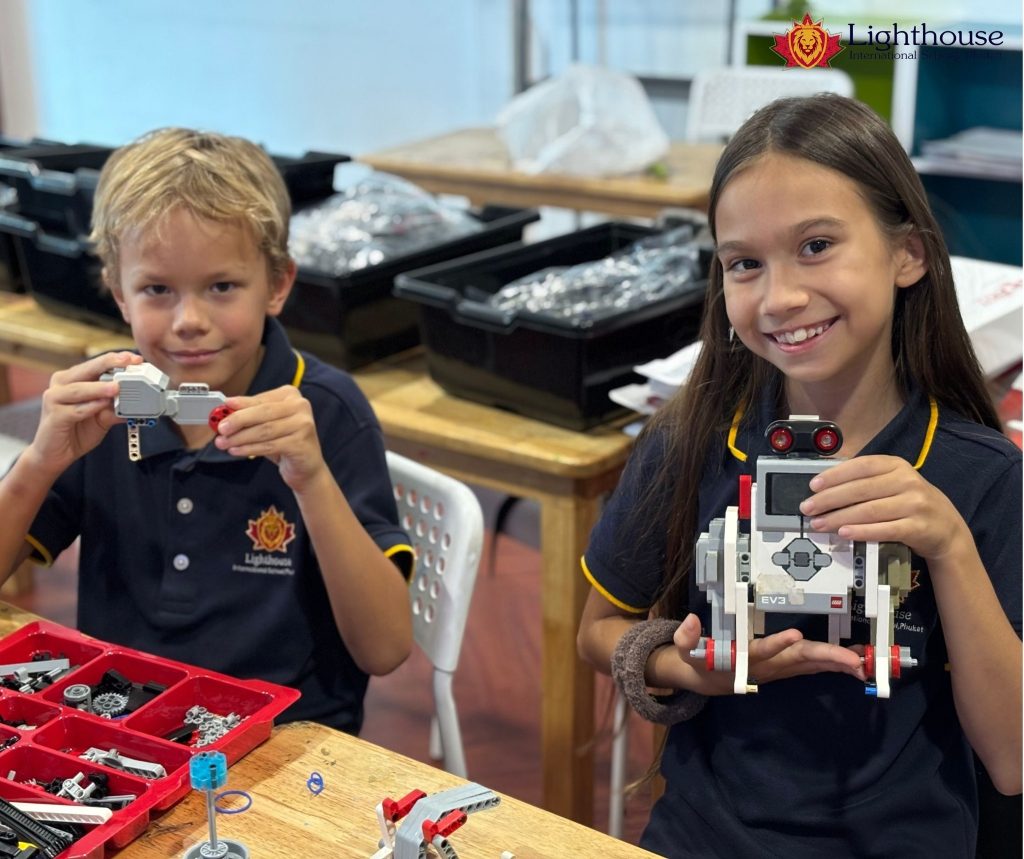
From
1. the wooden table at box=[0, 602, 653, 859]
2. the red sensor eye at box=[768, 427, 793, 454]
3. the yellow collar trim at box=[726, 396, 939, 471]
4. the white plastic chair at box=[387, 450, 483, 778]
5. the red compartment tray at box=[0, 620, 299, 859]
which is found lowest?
the white plastic chair at box=[387, 450, 483, 778]

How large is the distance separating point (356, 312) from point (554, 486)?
1.66 feet

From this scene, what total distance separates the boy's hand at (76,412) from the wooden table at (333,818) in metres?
0.41

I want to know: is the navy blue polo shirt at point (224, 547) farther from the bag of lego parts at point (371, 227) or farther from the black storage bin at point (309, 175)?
the black storage bin at point (309, 175)

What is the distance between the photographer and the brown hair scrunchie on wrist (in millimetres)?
1218

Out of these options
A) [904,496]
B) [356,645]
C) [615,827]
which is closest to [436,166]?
[615,827]

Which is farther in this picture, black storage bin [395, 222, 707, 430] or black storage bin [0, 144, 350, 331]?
black storage bin [0, 144, 350, 331]

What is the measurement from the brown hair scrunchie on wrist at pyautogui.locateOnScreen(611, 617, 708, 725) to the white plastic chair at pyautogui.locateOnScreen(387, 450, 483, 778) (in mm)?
360

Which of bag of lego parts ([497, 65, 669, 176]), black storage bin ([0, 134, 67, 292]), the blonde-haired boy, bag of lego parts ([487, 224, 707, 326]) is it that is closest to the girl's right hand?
the blonde-haired boy

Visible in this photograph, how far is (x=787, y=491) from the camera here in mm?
945

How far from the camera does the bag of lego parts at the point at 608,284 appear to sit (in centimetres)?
202

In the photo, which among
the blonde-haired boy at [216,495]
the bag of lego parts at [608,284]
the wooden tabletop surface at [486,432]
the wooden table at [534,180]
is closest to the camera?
the blonde-haired boy at [216,495]

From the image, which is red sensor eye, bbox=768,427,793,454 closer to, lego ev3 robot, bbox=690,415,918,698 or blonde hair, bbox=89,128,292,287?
lego ev3 robot, bbox=690,415,918,698

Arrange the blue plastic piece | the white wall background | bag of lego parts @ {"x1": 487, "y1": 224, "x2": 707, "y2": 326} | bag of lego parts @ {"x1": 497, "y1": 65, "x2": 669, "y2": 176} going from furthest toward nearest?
the white wall background, bag of lego parts @ {"x1": 497, "y1": 65, "x2": 669, "y2": 176}, bag of lego parts @ {"x1": 487, "y1": 224, "x2": 707, "y2": 326}, the blue plastic piece

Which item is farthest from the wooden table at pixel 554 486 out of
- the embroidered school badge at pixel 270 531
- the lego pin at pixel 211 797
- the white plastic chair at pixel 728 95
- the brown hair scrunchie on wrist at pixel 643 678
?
the white plastic chair at pixel 728 95
